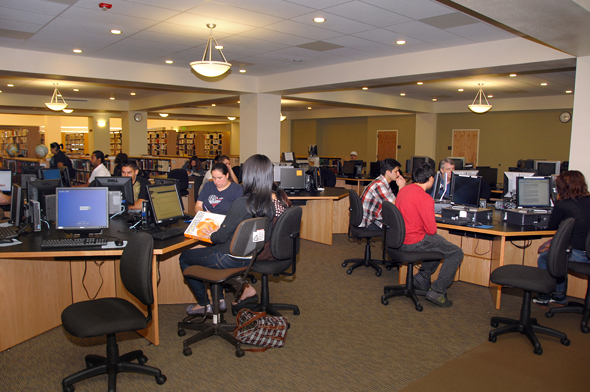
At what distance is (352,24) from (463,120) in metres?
9.62

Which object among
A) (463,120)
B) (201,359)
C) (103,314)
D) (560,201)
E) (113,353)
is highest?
(463,120)

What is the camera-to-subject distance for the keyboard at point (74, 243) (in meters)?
3.15

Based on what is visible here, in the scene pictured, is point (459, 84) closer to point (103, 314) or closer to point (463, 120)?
point (463, 120)

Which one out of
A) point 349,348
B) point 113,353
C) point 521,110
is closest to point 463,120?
point 521,110

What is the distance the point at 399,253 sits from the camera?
409cm

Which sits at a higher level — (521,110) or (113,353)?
(521,110)

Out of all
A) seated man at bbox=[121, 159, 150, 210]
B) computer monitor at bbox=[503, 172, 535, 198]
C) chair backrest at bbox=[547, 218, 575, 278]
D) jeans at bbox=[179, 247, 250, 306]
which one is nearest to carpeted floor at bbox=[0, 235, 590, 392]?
jeans at bbox=[179, 247, 250, 306]

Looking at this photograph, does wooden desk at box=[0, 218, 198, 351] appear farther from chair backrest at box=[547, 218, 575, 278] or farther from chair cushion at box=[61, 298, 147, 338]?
chair backrest at box=[547, 218, 575, 278]

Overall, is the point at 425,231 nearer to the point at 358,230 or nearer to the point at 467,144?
the point at 358,230

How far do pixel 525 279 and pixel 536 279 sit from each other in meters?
0.08

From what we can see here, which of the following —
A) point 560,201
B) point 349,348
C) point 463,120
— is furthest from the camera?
point 463,120

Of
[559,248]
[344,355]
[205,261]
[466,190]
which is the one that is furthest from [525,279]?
[205,261]

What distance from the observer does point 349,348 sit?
10.8ft

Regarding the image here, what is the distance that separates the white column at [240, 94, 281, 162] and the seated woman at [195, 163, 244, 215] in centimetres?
456
